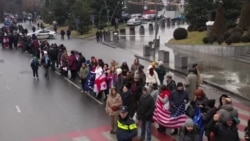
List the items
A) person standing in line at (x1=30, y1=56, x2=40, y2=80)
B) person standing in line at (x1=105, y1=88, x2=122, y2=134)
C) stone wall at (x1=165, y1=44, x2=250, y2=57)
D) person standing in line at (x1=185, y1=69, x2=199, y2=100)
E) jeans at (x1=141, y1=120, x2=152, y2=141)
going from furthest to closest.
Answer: stone wall at (x1=165, y1=44, x2=250, y2=57) < person standing in line at (x1=30, y1=56, x2=40, y2=80) < person standing in line at (x1=185, y1=69, x2=199, y2=100) < person standing in line at (x1=105, y1=88, x2=122, y2=134) < jeans at (x1=141, y1=120, x2=152, y2=141)

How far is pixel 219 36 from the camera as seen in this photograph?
31812mm

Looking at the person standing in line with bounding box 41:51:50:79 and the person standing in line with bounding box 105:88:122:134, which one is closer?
the person standing in line with bounding box 105:88:122:134

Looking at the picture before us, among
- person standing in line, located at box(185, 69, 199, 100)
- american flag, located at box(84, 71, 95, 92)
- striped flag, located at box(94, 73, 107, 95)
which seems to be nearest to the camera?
person standing in line, located at box(185, 69, 199, 100)

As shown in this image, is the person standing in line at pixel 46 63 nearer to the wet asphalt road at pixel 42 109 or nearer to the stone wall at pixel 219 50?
the wet asphalt road at pixel 42 109

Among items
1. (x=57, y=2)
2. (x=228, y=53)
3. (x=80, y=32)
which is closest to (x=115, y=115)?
(x=228, y=53)

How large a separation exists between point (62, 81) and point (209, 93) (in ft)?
27.0

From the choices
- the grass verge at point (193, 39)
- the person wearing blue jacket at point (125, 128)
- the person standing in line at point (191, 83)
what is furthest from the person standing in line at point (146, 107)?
the grass verge at point (193, 39)

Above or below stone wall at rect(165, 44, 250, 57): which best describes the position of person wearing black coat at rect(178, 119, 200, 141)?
above

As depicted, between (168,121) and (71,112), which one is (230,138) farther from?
(71,112)

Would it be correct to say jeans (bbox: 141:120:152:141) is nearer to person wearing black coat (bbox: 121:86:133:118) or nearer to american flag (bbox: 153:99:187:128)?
american flag (bbox: 153:99:187:128)

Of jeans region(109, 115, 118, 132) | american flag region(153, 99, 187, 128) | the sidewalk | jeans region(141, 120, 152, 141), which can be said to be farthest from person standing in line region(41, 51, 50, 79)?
american flag region(153, 99, 187, 128)

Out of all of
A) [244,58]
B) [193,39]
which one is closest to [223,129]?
[244,58]

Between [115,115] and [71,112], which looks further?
[71,112]

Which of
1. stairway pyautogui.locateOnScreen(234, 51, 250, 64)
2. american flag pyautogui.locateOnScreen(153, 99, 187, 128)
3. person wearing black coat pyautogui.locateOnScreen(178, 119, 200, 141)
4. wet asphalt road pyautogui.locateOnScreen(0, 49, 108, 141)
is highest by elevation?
person wearing black coat pyautogui.locateOnScreen(178, 119, 200, 141)
